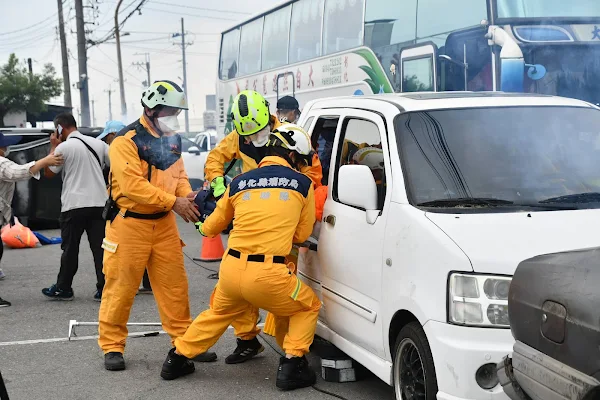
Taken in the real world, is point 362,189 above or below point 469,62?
below

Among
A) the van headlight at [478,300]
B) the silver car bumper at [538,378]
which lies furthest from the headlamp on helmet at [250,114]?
the silver car bumper at [538,378]

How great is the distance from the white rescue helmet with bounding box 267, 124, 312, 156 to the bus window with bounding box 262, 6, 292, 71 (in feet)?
34.6

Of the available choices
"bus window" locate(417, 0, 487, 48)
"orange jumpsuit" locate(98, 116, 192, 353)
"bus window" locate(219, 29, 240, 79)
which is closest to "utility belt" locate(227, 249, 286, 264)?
"orange jumpsuit" locate(98, 116, 192, 353)

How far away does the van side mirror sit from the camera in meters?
5.00

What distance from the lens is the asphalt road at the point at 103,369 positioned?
18.9 ft

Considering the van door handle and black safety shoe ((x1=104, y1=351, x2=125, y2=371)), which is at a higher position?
the van door handle

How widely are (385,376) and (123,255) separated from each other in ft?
7.35

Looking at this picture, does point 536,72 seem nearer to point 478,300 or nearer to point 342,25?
point 342,25

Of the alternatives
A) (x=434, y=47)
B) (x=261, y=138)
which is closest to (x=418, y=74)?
(x=434, y=47)

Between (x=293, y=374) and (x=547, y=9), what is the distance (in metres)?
6.42

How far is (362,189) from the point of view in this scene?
5000 mm

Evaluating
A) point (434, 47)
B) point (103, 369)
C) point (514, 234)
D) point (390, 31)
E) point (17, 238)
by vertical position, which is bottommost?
point (17, 238)

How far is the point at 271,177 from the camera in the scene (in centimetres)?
559

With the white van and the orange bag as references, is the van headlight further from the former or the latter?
the orange bag
